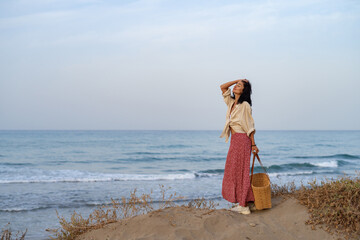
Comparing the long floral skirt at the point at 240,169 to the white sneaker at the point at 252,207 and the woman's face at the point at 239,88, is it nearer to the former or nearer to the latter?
the white sneaker at the point at 252,207

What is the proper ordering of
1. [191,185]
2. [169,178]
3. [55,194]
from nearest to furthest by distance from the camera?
1. [55,194]
2. [191,185]
3. [169,178]

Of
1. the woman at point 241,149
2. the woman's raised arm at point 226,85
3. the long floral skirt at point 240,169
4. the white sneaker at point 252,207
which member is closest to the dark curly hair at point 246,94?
the woman at point 241,149

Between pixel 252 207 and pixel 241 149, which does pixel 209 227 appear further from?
pixel 241 149

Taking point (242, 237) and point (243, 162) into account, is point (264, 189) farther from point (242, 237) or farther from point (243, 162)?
point (242, 237)

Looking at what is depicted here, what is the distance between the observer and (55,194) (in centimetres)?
1137

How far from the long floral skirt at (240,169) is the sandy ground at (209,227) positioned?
1.33ft

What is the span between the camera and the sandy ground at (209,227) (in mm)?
4473

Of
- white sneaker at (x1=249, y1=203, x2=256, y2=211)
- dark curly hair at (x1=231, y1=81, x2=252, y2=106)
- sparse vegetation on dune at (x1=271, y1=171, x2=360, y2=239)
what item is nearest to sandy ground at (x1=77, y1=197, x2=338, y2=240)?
sparse vegetation on dune at (x1=271, y1=171, x2=360, y2=239)

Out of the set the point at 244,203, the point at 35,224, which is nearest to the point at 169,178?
the point at 35,224

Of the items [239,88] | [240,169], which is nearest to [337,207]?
[240,169]

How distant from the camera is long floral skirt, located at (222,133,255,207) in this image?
549 cm

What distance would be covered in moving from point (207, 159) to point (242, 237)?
22.3 meters

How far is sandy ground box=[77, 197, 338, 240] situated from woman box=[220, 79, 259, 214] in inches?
15.8

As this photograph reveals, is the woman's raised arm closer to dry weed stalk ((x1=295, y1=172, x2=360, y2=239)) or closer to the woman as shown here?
the woman
